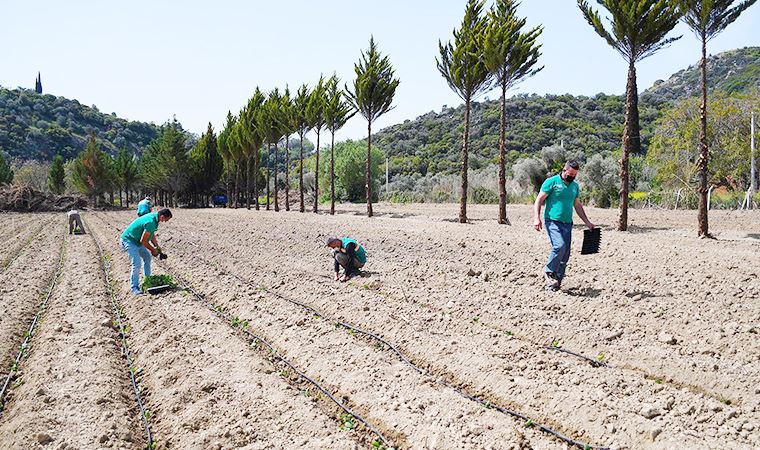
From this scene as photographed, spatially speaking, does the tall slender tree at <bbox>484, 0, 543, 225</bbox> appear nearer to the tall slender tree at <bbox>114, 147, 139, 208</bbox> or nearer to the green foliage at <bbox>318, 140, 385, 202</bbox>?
the green foliage at <bbox>318, 140, 385, 202</bbox>

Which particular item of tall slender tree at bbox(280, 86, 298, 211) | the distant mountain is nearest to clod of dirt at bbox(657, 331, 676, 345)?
tall slender tree at bbox(280, 86, 298, 211)

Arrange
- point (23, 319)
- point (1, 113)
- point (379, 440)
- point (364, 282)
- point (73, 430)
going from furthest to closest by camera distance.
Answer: point (1, 113), point (364, 282), point (23, 319), point (73, 430), point (379, 440)

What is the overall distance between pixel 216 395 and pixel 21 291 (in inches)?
275

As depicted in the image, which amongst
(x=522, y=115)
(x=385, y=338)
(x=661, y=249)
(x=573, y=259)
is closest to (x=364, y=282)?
(x=385, y=338)

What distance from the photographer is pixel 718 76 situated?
3366 inches

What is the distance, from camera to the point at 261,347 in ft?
20.6

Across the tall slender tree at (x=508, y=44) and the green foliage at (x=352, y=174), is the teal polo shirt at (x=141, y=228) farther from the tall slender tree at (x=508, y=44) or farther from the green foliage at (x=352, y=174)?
the green foliage at (x=352, y=174)

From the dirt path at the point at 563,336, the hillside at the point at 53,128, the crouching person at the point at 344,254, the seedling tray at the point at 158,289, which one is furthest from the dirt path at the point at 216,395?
the hillside at the point at 53,128

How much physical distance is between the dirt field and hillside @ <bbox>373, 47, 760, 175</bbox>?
50977mm

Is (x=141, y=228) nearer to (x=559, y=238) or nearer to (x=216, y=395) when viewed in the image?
(x=216, y=395)

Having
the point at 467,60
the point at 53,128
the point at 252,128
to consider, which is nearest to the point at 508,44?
the point at 467,60

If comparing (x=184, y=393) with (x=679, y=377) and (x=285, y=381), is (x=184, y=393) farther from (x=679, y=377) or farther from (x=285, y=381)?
(x=679, y=377)

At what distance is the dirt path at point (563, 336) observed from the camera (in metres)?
4.04

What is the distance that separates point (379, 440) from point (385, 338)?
2203mm
